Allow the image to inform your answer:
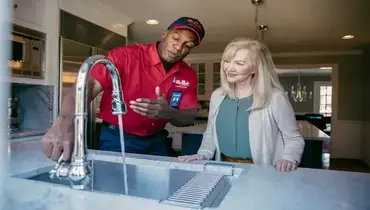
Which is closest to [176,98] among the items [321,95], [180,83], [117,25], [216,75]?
[180,83]

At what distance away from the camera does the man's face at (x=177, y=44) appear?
4.42ft

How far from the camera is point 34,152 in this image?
1.14 meters

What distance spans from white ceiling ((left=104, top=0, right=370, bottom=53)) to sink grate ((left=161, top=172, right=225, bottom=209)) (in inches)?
74.8

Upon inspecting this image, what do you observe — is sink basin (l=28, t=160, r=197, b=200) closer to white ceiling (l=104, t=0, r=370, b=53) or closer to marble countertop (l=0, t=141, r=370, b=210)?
marble countertop (l=0, t=141, r=370, b=210)

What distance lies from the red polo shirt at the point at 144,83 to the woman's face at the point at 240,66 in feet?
1.05

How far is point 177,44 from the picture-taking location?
53.6 inches

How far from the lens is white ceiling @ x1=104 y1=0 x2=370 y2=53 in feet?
9.19

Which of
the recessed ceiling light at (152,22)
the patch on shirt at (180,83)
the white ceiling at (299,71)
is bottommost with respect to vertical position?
the patch on shirt at (180,83)

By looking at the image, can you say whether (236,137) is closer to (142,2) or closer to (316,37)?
(142,2)

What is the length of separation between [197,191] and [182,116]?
689mm

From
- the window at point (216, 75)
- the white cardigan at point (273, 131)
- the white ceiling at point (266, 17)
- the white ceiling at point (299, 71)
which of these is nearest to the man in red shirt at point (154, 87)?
the white cardigan at point (273, 131)

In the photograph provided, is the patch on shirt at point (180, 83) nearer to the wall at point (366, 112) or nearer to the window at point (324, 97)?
the wall at point (366, 112)

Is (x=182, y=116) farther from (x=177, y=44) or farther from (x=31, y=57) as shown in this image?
(x=31, y=57)

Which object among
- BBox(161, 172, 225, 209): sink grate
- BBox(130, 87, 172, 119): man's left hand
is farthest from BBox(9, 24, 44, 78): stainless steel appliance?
BBox(161, 172, 225, 209): sink grate
